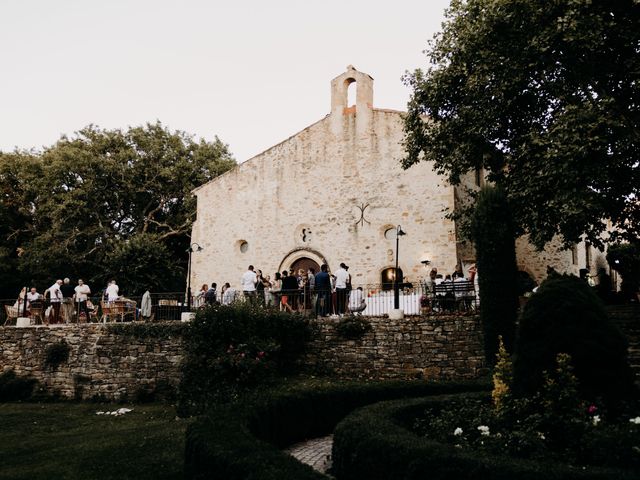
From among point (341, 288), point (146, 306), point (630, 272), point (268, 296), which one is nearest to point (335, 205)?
point (268, 296)

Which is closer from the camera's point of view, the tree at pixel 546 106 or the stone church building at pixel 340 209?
the tree at pixel 546 106

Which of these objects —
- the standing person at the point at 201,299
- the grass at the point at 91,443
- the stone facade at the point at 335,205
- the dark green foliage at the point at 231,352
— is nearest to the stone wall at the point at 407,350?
the dark green foliage at the point at 231,352

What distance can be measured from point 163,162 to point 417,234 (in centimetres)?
1654

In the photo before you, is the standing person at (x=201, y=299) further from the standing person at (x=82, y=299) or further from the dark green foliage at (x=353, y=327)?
the dark green foliage at (x=353, y=327)

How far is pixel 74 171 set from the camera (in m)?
28.9

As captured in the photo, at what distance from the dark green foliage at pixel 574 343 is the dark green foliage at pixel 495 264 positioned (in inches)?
223

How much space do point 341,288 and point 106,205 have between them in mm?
19326

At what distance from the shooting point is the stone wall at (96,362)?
16703 mm

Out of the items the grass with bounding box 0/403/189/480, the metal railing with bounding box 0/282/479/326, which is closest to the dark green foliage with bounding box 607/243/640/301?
the metal railing with bounding box 0/282/479/326

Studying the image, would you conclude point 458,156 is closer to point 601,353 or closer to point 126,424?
point 601,353

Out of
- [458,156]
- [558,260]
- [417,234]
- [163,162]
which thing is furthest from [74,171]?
[558,260]

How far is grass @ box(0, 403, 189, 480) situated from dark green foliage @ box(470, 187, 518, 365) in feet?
24.0

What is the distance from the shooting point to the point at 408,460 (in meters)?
5.63

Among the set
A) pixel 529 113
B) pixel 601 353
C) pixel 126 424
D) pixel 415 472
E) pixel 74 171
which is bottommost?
pixel 126 424
